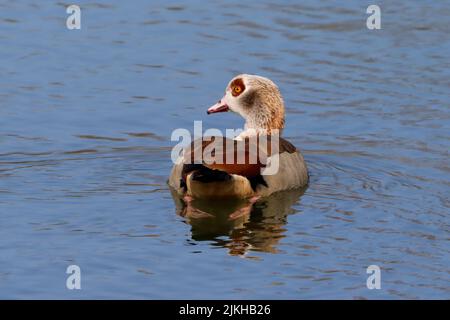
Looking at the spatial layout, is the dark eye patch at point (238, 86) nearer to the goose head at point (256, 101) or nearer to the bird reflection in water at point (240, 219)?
the goose head at point (256, 101)

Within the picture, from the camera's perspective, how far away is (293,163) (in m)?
14.3

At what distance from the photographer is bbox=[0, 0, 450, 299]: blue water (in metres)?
11.2

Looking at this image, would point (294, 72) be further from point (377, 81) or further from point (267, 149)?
point (267, 149)

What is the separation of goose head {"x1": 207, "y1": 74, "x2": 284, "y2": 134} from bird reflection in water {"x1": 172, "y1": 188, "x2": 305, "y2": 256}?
1.21m

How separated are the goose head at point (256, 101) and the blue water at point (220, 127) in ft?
2.67

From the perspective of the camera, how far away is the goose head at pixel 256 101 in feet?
49.5

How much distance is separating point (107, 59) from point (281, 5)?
11.7 ft

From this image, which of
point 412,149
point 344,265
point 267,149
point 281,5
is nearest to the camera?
point 344,265

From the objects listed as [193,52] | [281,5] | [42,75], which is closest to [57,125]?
[42,75]

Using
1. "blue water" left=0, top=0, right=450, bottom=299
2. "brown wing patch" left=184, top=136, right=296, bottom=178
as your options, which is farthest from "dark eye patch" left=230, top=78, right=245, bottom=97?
"brown wing patch" left=184, top=136, right=296, bottom=178

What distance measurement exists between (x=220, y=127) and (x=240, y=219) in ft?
12.2

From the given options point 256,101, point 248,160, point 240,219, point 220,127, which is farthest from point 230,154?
point 220,127

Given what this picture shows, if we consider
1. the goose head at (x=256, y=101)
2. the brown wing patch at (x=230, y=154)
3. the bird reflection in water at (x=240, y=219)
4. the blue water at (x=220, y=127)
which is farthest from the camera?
the goose head at (x=256, y=101)

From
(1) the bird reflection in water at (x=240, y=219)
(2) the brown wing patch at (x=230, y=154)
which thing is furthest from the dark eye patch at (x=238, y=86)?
(1) the bird reflection in water at (x=240, y=219)
